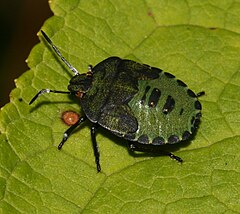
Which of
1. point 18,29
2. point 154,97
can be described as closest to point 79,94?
point 154,97

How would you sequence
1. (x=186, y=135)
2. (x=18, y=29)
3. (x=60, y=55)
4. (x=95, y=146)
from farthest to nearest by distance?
1. (x=18, y=29)
2. (x=60, y=55)
3. (x=95, y=146)
4. (x=186, y=135)

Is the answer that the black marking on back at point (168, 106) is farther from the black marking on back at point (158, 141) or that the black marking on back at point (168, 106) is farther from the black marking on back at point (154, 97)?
the black marking on back at point (158, 141)

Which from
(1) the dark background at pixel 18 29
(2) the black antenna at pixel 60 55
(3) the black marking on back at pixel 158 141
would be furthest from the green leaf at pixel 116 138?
(1) the dark background at pixel 18 29

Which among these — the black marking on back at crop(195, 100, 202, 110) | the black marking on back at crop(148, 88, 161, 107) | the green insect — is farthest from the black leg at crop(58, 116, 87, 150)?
the black marking on back at crop(195, 100, 202, 110)

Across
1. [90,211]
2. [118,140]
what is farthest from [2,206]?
[118,140]

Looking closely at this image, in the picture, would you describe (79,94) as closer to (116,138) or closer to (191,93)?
(116,138)

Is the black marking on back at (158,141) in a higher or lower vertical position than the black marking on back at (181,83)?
lower
